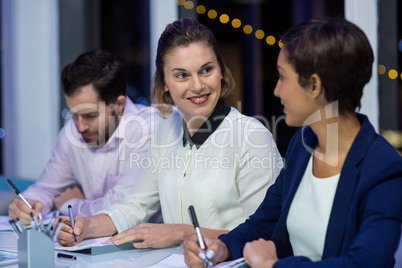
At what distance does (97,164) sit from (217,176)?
92 cm

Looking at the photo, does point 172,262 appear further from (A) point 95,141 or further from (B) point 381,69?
(B) point 381,69

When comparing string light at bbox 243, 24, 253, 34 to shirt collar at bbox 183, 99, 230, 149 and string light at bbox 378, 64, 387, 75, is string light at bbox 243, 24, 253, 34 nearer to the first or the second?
string light at bbox 378, 64, 387, 75

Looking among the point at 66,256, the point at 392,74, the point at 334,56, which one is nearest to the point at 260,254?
the point at 334,56

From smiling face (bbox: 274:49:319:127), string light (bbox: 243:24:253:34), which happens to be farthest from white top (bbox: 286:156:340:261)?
string light (bbox: 243:24:253:34)

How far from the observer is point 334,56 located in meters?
1.20

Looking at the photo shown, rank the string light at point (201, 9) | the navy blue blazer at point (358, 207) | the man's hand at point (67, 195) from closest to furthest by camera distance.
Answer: the navy blue blazer at point (358, 207), the man's hand at point (67, 195), the string light at point (201, 9)

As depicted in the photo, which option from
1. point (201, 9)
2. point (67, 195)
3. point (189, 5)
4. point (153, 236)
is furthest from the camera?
point (201, 9)

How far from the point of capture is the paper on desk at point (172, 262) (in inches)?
56.4

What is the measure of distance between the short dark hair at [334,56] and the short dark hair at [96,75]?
52.6 inches

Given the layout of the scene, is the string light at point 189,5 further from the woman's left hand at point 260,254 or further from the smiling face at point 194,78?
the woman's left hand at point 260,254

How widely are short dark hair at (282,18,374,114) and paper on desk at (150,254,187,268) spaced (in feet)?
2.07

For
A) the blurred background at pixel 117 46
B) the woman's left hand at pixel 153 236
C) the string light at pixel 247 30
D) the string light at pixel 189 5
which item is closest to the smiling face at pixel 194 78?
the blurred background at pixel 117 46

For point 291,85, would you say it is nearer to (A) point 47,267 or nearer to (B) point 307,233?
(B) point 307,233

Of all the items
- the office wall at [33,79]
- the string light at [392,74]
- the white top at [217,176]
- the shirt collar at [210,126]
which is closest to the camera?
the white top at [217,176]
